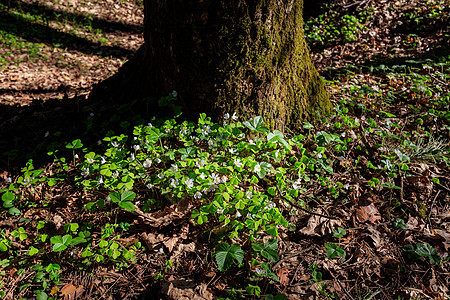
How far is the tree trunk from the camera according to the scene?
2.48m

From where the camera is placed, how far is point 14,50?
22.1 ft

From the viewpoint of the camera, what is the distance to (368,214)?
2398mm

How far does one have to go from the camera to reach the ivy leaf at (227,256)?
1768 millimetres

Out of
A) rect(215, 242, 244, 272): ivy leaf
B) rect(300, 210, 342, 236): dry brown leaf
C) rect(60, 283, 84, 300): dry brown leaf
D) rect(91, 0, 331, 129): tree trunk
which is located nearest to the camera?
rect(215, 242, 244, 272): ivy leaf

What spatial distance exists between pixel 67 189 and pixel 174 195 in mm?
1104

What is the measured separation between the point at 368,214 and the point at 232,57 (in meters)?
1.84

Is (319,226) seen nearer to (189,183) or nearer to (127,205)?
(189,183)

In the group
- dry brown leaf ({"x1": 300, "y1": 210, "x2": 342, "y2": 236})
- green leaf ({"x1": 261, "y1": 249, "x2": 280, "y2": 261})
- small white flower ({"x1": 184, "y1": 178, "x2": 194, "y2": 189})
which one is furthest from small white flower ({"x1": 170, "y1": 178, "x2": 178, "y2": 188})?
dry brown leaf ({"x1": 300, "y1": 210, "x2": 342, "y2": 236})

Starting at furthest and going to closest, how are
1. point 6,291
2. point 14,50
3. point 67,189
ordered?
point 14,50
point 67,189
point 6,291

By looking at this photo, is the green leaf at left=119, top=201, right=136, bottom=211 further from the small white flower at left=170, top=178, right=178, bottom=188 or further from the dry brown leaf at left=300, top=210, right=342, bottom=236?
the dry brown leaf at left=300, top=210, right=342, bottom=236

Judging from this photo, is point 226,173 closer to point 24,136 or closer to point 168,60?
point 168,60

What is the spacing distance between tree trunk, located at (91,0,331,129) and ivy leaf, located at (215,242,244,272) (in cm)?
139

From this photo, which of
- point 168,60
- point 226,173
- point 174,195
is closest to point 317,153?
point 226,173

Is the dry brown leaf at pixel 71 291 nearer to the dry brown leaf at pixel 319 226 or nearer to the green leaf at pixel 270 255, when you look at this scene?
the green leaf at pixel 270 255
